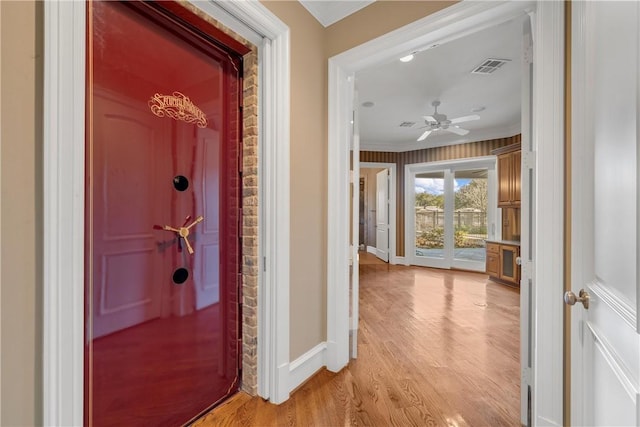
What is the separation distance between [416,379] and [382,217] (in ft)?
17.9

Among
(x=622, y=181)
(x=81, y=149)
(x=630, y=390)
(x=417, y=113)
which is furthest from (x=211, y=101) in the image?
(x=417, y=113)

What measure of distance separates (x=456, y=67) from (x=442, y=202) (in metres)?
3.73

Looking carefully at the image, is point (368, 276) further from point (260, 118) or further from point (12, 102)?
point (12, 102)

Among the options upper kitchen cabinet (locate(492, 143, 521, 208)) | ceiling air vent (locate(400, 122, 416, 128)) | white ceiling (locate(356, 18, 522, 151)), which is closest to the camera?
white ceiling (locate(356, 18, 522, 151))

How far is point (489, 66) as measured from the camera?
117 inches

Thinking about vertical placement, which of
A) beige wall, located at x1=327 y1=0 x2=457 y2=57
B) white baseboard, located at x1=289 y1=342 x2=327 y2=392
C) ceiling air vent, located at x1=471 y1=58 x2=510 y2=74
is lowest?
white baseboard, located at x1=289 y1=342 x2=327 y2=392

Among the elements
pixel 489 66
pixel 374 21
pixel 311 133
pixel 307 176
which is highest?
pixel 489 66

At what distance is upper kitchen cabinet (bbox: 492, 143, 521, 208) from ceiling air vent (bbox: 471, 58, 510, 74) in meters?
1.94

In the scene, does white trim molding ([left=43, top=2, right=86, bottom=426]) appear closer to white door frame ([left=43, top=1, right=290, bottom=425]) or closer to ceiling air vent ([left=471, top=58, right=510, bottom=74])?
white door frame ([left=43, top=1, right=290, bottom=425])

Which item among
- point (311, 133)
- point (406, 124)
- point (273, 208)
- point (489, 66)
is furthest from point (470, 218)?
point (273, 208)

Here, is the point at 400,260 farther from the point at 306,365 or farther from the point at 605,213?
the point at 605,213

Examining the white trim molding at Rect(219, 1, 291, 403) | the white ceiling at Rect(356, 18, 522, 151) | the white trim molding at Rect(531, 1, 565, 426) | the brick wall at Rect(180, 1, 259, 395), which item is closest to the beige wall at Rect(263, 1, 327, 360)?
the white trim molding at Rect(219, 1, 291, 403)

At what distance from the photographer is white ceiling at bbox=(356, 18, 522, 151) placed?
2615 mm

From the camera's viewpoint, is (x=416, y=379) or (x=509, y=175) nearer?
(x=416, y=379)
